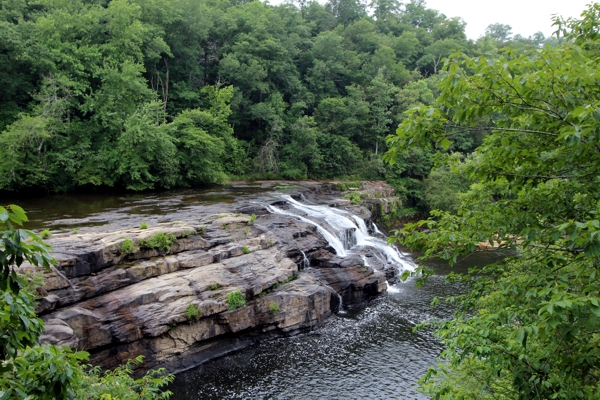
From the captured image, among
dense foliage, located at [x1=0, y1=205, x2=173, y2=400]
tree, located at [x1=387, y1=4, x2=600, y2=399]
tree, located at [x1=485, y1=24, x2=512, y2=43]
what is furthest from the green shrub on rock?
tree, located at [x1=485, y1=24, x2=512, y2=43]

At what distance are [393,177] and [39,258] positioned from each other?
3728 cm

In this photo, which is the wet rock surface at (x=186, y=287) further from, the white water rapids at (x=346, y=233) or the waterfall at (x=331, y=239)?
the white water rapids at (x=346, y=233)

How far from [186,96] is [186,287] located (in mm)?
23285

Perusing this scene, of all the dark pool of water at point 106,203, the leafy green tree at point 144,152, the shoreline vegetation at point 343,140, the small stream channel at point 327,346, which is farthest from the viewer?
the leafy green tree at point 144,152

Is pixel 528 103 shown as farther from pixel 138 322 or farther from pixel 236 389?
pixel 138 322

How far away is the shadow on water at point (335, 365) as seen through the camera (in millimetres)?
11470

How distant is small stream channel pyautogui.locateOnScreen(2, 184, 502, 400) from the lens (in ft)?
38.1

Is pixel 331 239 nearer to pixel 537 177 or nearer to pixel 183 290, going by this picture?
pixel 183 290

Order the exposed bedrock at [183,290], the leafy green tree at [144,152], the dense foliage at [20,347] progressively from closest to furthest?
the dense foliage at [20,347]
the exposed bedrock at [183,290]
the leafy green tree at [144,152]

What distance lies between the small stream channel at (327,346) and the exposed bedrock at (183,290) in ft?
2.42

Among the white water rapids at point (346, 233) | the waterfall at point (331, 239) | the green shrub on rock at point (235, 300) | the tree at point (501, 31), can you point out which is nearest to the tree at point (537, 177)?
the green shrub on rock at point (235, 300)

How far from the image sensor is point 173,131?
28.1 m

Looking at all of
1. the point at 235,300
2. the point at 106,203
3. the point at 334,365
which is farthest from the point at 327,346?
the point at 106,203

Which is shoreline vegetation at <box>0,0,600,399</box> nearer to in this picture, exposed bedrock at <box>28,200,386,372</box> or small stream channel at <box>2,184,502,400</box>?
exposed bedrock at <box>28,200,386,372</box>
